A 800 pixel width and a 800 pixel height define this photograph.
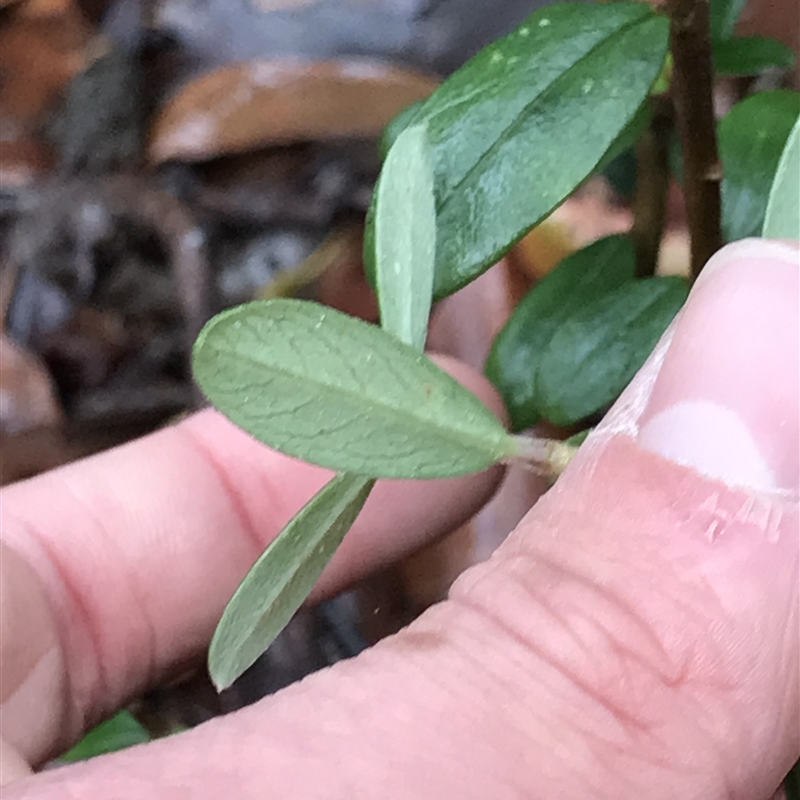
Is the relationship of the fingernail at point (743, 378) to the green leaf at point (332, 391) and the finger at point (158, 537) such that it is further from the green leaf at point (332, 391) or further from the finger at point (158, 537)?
the finger at point (158, 537)

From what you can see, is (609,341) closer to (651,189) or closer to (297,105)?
(651,189)

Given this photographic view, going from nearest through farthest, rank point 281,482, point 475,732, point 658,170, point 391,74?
point 475,732
point 658,170
point 281,482
point 391,74

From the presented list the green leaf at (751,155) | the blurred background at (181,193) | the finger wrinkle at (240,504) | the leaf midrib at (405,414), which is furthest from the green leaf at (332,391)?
the blurred background at (181,193)

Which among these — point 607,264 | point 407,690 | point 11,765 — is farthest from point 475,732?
point 607,264

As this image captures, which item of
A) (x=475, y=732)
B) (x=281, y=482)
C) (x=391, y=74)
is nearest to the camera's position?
(x=475, y=732)

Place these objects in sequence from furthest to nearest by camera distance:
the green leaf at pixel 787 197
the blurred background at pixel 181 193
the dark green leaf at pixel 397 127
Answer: the blurred background at pixel 181 193 → the dark green leaf at pixel 397 127 → the green leaf at pixel 787 197

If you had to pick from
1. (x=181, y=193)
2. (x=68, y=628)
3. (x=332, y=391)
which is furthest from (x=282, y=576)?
(x=181, y=193)

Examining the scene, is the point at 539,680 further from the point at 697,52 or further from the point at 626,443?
the point at 697,52
